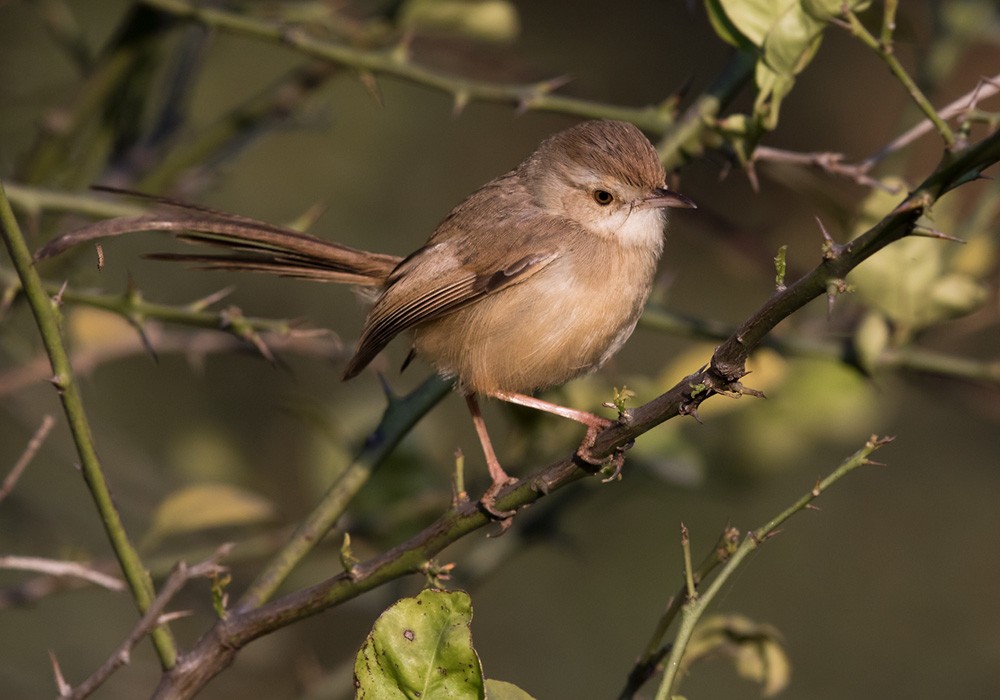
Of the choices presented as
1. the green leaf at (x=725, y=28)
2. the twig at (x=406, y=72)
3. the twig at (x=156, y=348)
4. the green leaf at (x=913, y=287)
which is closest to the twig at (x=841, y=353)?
the green leaf at (x=913, y=287)

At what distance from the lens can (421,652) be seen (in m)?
2.16

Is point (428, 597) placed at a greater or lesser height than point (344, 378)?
lesser

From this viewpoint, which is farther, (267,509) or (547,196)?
(547,196)

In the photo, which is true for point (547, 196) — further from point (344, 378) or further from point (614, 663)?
point (614, 663)

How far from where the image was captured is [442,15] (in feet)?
14.3

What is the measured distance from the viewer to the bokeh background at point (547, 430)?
4.42 m

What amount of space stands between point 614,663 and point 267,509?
347 cm

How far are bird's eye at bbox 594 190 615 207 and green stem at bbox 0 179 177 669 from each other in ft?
6.80

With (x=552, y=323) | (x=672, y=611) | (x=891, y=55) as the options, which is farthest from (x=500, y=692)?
(x=552, y=323)

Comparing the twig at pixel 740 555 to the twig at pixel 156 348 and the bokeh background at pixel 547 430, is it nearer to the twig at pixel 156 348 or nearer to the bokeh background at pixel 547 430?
the bokeh background at pixel 547 430

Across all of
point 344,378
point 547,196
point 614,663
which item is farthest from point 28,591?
point 614,663

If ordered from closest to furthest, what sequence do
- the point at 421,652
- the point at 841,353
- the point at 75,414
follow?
the point at 421,652 → the point at 75,414 → the point at 841,353

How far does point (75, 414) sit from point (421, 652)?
1.05 metres

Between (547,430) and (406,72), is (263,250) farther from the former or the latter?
(547,430)
